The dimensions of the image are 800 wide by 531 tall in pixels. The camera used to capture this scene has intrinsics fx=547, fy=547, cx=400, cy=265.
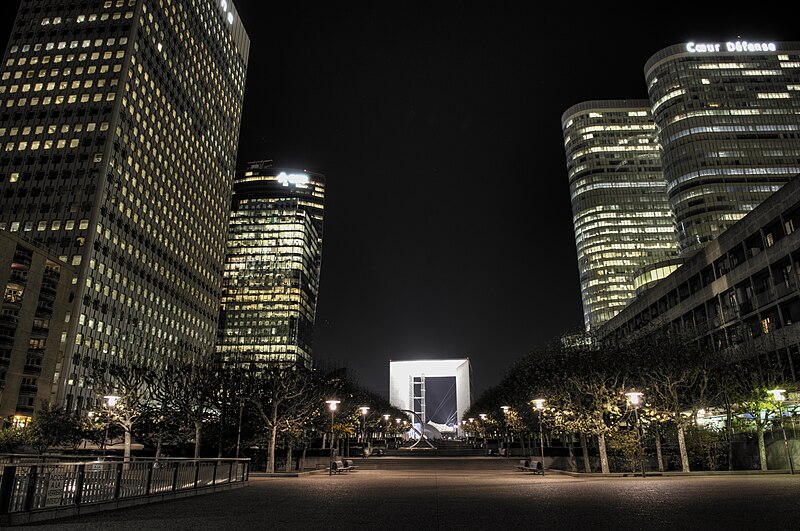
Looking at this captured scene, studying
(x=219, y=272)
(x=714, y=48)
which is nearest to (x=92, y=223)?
(x=219, y=272)

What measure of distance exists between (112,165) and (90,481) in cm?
11085

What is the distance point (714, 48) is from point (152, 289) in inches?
7120

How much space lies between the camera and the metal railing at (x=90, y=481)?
1219cm

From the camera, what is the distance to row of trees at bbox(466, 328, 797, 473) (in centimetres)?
3534

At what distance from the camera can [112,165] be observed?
110 m

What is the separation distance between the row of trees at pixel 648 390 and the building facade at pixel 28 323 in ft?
256

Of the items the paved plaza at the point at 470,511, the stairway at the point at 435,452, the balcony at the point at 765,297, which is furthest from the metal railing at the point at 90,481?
the stairway at the point at 435,452

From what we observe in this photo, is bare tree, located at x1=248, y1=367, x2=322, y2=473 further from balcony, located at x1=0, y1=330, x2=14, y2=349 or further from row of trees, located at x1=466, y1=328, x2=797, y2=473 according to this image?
balcony, located at x1=0, y1=330, x2=14, y2=349

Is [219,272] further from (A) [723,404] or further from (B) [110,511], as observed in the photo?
(B) [110,511]

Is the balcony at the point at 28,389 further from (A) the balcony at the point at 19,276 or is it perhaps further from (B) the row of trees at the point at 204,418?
(B) the row of trees at the point at 204,418

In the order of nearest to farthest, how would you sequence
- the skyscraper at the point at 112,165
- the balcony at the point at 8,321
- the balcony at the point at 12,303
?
the balcony at the point at 8,321, the balcony at the point at 12,303, the skyscraper at the point at 112,165

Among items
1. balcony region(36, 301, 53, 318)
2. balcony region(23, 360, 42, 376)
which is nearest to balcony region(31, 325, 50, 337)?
balcony region(36, 301, 53, 318)

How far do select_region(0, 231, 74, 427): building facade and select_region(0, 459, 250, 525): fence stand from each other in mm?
78634

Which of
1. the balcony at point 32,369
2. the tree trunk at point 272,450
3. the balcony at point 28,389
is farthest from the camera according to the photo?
the balcony at point 32,369
